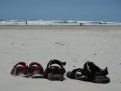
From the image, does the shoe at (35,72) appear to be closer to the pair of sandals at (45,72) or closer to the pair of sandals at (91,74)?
the pair of sandals at (45,72)

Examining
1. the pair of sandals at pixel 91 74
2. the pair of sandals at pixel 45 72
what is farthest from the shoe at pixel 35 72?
the pair of sandals at pixel 91 74

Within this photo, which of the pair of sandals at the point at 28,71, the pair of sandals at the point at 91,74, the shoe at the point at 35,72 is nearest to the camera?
the pair of sandals at the point at 91,74

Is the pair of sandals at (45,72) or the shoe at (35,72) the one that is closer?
the pair of sandals at (45,72)

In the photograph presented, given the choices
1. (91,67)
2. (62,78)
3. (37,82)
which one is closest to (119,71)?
(91,67)

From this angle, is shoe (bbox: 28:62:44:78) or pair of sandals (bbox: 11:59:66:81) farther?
shoe (bbox: 28:62:44:78)

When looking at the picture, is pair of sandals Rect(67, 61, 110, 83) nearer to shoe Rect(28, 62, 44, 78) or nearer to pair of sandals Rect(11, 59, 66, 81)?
pair of sandals Rect(11, 59, 66, 81)

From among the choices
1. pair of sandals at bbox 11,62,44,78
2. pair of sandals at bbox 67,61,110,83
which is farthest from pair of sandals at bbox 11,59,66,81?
pair of sandals at bbox 67,61,110,83

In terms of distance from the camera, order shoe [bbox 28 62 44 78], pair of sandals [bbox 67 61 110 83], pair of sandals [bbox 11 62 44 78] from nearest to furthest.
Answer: pair of sandals [bbox 67 61 110 83]
shoe [bbox 28 62 44 78]
pair of sandals [bbox 11 62 44 78]

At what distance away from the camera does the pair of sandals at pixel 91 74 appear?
724 cm

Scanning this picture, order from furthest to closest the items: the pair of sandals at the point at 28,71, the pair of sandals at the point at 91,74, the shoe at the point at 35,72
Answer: the pair of sandals at the point at 28,71 < the shoe at the point at 35,72 < the pair of sandals at the point at 91,74

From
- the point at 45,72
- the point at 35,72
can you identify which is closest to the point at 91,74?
the point at 45,72

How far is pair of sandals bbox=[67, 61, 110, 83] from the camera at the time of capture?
23.8ft

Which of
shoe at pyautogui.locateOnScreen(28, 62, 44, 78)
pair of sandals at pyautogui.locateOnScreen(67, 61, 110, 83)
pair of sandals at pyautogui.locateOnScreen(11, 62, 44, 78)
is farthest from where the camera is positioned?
pair of sandals at pyautogui.locateOnScreen(11, 62, 44, 78)

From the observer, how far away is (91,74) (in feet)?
24.3
